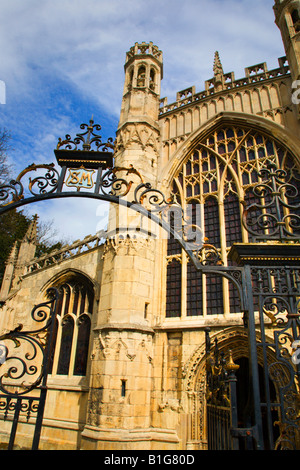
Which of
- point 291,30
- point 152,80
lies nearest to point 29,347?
point 152,80

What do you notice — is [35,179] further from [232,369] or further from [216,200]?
[216,200]

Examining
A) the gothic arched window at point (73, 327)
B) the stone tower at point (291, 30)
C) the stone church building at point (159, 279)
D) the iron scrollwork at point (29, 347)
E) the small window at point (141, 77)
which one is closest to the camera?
the iron scrollwork at point (29, 347)

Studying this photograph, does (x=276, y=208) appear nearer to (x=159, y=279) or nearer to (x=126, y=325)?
(x=126, y=325)

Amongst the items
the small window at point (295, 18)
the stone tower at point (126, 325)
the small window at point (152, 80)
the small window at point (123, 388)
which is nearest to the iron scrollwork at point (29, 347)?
the stone tower at point (126, 325)

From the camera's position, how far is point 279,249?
367cm

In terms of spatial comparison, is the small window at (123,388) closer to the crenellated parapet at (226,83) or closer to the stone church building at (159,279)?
the stone church building at (159,279)

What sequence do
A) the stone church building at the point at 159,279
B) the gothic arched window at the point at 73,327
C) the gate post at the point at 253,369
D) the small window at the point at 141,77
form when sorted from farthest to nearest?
the small window at the point at 141,77
the gothic arched window at the point at 73,327
the stone church building at the point at 159,279
the gate post at the point at 253,369

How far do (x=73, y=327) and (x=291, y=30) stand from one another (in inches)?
517

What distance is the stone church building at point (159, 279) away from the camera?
26.1ft

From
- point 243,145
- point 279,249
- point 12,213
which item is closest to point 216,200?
point 243,145

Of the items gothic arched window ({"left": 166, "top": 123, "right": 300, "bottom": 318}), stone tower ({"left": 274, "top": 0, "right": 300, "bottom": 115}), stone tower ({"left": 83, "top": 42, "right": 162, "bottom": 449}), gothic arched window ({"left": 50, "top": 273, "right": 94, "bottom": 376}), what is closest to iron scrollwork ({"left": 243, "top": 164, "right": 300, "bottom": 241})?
stone tower ({"left": 83, "top": 42, "right": 162, "bottom": 449})

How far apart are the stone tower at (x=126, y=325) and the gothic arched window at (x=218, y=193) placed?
3.39 ft

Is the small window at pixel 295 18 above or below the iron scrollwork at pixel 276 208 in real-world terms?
above

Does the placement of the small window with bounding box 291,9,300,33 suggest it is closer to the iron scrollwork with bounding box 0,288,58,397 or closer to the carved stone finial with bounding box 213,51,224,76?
the carved stone finial with bounding box 213,51,224,76
